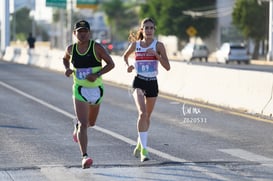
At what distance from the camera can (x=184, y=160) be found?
1088 centimetres

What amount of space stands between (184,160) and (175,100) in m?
10.9

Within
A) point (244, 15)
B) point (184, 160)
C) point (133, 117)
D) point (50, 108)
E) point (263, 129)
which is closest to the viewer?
point (184, 160)

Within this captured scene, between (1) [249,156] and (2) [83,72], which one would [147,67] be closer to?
(2) [83,72]

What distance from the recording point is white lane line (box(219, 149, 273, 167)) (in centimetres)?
1075

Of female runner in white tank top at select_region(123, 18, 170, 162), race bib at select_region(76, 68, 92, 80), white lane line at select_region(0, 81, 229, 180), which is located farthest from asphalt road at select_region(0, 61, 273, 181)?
race bib at select_region(76, 68, 92, 80)

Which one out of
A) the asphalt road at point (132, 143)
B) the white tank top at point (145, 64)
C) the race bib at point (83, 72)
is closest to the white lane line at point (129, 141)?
the asphalt road at point (132, 143)

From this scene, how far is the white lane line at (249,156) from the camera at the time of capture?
10745mm

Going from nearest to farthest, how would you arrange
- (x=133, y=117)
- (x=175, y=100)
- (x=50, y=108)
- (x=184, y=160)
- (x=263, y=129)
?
(x=184, y=160)
(x=263, y=129)
(x=133, y=117)
(x=50, y=108)
(x=175, y=100)

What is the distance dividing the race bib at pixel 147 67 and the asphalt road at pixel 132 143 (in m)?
1.20

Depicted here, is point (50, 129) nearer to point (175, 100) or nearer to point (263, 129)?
point (263, 129)

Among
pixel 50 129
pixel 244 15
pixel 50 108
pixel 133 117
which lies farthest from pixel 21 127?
pixel 244 15

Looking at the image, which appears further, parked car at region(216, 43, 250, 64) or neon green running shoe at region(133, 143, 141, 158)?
parked car at region(216, 43, 250, 64)

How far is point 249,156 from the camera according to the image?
11289 millimetres

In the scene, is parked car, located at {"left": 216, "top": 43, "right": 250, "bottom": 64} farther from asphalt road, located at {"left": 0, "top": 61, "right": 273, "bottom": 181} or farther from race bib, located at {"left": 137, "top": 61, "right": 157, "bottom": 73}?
race bib, located at {"left": 137, "top": 61, "right": 157, "bottom": 73}
